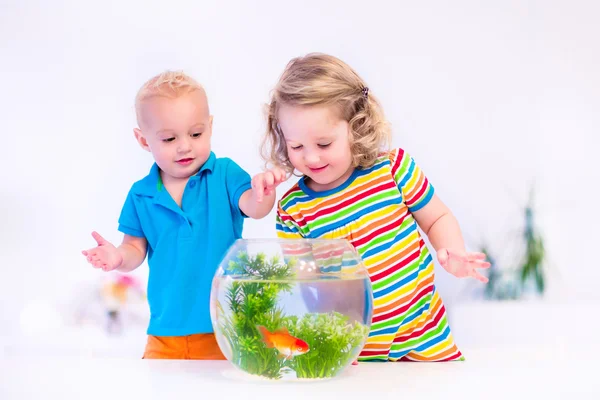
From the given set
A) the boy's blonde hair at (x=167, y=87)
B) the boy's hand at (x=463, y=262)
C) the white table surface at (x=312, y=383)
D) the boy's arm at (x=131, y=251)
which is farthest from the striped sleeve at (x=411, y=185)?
the boy's arm at (x=131, y=251)

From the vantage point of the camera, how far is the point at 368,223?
1.37 metres

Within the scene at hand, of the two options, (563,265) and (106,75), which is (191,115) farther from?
(563,265)

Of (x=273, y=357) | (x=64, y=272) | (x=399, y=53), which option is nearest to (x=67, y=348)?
(x=64, y=272)

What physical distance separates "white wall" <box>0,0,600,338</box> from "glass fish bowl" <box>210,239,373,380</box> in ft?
5.30

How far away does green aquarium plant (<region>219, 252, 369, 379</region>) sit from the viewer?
98 centimetres

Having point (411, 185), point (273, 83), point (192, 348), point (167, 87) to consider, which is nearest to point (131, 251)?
point (192, 348)

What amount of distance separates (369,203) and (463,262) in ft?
0.87

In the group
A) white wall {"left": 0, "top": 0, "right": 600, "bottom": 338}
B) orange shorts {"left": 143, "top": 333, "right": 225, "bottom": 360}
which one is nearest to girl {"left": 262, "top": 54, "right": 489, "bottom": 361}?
orange shorts {"left": 143, "top": 333, "right": 225, "bottom": 360}

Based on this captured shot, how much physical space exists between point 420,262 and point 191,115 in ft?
1.75

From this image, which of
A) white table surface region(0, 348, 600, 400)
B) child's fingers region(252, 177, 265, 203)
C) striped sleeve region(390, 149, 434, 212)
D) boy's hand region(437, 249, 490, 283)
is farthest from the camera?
striped sleeve region(390, 149, 434, 212)

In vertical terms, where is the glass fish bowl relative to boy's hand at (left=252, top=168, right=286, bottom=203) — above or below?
below

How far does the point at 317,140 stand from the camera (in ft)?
4.40

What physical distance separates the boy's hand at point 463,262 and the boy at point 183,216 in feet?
1.32

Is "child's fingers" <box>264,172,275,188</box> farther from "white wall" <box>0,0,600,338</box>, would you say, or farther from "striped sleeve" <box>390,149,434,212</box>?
"white wall" <box>0,0,600,338</box>
